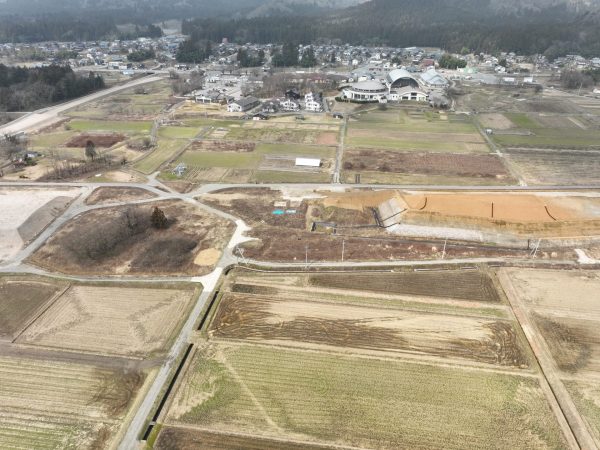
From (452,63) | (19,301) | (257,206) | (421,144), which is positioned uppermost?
(452,63)

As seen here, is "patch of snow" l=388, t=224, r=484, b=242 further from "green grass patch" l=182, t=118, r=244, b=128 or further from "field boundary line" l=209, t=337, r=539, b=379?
"green grass patch" l=182, t=118, r=244, b=128

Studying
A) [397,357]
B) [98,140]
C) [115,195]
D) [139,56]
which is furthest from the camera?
[139,56]

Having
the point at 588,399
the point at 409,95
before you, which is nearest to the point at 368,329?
the point at 588,399

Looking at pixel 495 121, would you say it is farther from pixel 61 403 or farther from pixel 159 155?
pixel 61 403

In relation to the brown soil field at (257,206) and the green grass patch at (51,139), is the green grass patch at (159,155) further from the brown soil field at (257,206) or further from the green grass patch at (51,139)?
the green grass patch at (51,139)

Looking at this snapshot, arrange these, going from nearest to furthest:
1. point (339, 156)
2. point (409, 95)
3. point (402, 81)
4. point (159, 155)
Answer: point (339, 156) → point (159, 155) → point (409, 95) → point (402, 81)

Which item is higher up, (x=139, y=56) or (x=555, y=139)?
(x=139, y=56)

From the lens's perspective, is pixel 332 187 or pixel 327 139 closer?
pixel 332 187
